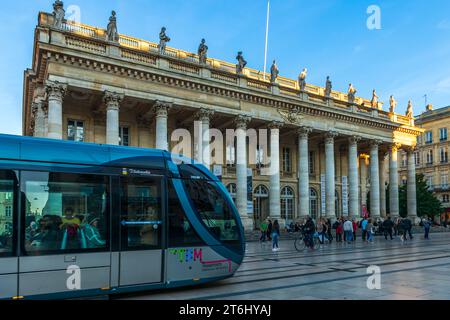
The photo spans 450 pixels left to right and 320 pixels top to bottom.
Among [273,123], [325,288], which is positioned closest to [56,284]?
[325,288]

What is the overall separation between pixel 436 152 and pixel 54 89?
55.2m

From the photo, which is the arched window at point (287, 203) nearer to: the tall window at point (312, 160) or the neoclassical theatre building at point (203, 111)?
the neoclassical theatre building at point (203, 111)

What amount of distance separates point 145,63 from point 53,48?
5.44 metres

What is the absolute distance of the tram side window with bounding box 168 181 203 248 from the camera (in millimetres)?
8500

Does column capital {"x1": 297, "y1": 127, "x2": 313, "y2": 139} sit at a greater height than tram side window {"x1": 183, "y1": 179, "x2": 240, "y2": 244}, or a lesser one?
greater

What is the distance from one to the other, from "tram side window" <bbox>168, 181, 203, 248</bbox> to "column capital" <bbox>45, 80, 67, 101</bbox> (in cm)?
1598

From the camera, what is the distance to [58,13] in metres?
22.6

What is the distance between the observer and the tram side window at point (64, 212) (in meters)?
7.11

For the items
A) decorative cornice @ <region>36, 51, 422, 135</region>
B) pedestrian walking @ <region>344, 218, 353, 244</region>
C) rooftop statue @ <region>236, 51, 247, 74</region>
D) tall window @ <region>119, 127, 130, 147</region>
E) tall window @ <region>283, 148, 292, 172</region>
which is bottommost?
pedestrian walking @ <region>344, 218, 353, 244</region>

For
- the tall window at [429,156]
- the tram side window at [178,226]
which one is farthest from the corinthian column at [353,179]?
the tall window at [429,156]

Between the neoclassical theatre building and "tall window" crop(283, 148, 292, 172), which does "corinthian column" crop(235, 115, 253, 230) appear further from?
"tall window" crop(283, 148, 292, 172)

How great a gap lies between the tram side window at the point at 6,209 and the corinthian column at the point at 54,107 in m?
15.8

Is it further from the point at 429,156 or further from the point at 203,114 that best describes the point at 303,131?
the point at 429,156

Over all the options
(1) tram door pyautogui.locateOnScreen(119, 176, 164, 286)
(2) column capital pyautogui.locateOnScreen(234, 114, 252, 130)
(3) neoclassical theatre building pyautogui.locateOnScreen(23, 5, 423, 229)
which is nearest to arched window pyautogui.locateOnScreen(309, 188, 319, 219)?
(3) neoclassical theatre building pyautogui.locateOnScreen(23, 5, 423, 229)
